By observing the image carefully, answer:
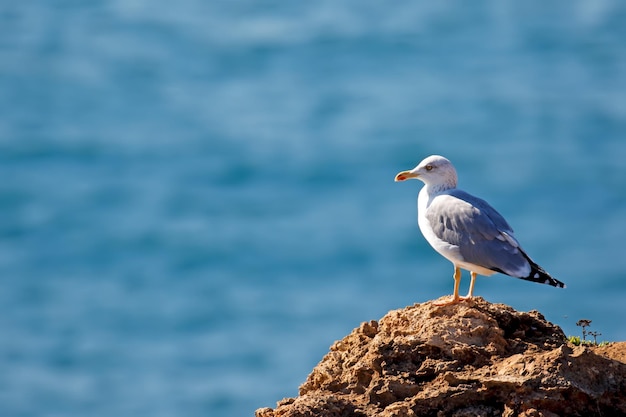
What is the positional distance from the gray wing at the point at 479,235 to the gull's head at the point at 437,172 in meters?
0.29

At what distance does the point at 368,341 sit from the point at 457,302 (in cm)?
67

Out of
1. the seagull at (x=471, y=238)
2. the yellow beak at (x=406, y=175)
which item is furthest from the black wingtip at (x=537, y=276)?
the yellow beak at (x=406, y=175)

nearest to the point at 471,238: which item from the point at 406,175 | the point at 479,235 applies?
the point at 479,235

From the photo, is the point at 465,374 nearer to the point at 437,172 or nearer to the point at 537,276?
the point at 537,276

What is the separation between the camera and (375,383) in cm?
640

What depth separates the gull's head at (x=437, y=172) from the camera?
7.68 meters

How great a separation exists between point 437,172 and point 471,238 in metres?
0.75

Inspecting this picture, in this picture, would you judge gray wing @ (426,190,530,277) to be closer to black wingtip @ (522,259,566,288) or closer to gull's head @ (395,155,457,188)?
black wingtip @ (522,259,566,288)

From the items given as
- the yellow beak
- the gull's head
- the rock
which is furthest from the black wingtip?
the yellow beak

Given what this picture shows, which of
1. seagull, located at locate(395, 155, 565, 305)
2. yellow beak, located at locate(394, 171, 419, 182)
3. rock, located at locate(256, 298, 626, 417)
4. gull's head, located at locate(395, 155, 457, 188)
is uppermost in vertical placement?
yellow beak, located at locate(394, 171, 419, 182)

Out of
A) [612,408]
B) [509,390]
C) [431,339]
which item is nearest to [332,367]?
[431,339]

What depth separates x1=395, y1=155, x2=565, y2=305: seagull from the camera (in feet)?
23.1

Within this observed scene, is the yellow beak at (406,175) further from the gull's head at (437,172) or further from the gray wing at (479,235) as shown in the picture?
the gray wing at (479,235)

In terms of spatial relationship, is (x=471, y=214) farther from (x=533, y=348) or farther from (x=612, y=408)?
(x=612, y=408)
